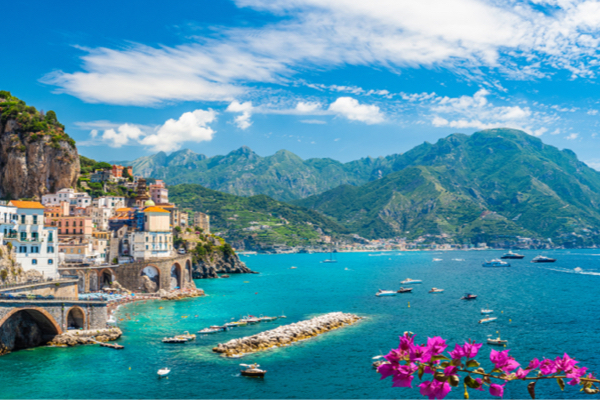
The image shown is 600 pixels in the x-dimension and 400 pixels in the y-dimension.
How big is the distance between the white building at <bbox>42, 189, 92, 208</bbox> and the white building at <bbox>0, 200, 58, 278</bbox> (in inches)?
1734

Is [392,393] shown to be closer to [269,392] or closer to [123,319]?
[269,392]

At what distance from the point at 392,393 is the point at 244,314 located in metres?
36.5

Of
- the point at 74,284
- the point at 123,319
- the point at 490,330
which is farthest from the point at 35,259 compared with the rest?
the point at 490,330

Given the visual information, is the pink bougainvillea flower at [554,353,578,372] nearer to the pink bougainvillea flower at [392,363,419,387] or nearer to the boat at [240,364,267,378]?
the pink bougainvillea flower at [392,363,419,387]

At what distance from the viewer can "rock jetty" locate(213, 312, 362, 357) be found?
48750 millimetres

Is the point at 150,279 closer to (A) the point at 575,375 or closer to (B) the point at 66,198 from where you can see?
(B) the point at 66,198

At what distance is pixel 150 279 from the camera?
90.9 m

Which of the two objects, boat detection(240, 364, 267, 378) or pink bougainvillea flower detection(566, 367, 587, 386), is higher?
pink bougainvillea flower detection(566, 367, 587, 386)

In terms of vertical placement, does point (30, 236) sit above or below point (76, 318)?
above

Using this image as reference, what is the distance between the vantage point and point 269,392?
3712 centimetres

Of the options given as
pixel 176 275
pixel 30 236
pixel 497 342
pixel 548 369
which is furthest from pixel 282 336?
pixel 176 275

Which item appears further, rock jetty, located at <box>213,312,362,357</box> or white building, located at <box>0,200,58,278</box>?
white building, located at <box>0,200,58,278</box>

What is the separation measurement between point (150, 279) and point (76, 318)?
124 feet

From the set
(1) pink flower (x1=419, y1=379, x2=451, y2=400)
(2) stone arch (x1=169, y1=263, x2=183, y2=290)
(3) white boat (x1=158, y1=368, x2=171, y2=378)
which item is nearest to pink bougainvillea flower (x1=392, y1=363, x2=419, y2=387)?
(1) pink flower (x1=419, y1=379, x2=451, y2=400)
